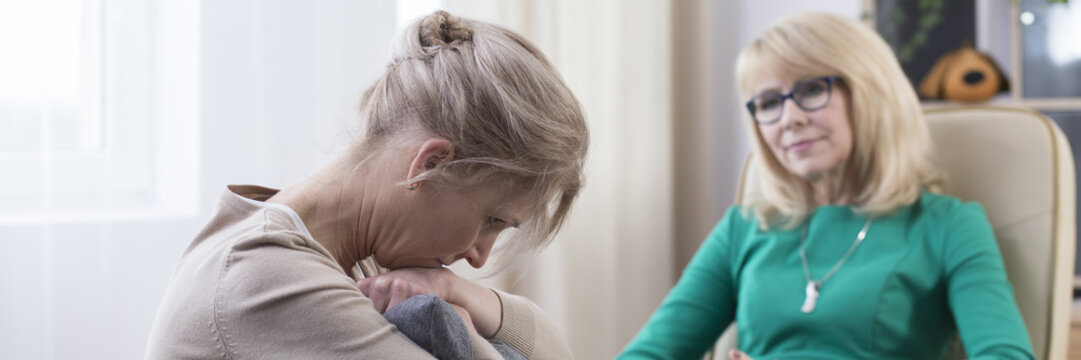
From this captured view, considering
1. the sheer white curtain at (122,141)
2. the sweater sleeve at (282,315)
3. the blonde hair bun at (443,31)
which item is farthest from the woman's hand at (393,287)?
the sheer white curtain at (122,141)

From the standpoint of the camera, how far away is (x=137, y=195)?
5.20ft

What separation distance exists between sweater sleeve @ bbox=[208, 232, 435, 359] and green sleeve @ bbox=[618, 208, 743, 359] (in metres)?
1.07

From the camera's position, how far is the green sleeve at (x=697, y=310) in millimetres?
1759

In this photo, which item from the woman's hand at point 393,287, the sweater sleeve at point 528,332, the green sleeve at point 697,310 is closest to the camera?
→ the woman's hand at point 393,287

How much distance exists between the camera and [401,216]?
→ 858mm

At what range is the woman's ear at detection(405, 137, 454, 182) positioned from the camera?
80 cm

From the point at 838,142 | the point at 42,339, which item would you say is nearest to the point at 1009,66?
the point at 838,142

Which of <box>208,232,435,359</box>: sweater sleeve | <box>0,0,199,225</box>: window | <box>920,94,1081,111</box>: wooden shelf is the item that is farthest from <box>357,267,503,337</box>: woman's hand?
<box>920,94,1081,111</box>: wooden shelf

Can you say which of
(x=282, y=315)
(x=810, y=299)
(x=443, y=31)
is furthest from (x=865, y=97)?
(x=282, y=315)

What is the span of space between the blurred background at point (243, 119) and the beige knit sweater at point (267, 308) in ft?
0.61

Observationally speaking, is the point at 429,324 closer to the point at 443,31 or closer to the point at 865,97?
the point at 443,31

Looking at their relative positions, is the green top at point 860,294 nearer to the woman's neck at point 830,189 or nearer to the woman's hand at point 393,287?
the woman's neck at point 830,189

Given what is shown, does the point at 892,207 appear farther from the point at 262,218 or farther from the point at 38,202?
the point at 38,202

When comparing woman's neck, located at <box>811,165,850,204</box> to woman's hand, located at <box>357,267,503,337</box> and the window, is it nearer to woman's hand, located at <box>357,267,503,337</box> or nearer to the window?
woman's hand, located at <box>357,267,503,337</box>
